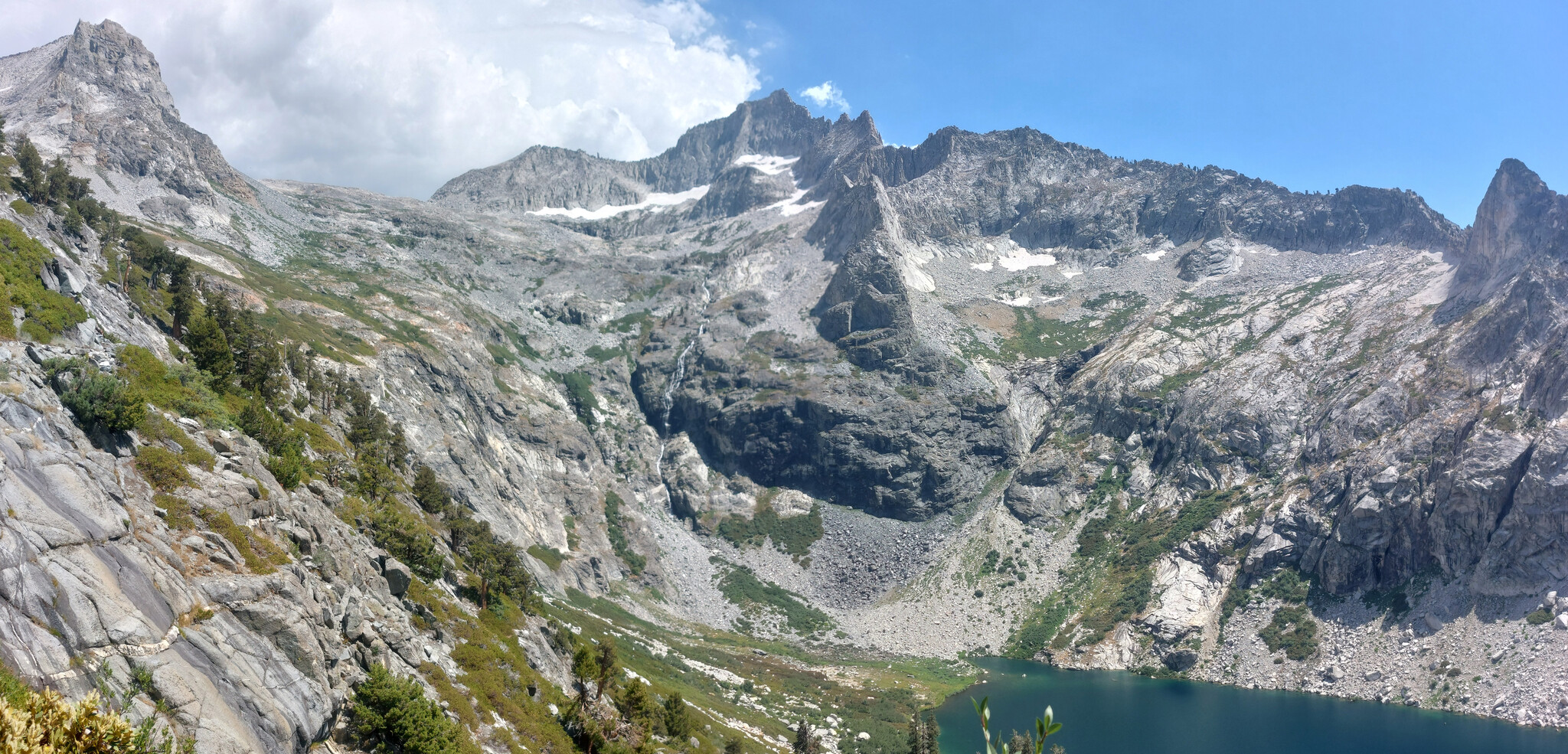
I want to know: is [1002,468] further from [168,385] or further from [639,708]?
[168,385]

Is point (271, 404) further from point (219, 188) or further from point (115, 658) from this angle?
point (219, 188)

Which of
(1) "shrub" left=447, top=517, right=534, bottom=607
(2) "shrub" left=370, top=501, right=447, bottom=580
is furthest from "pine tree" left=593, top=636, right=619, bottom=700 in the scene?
(2) "shrub" left=370, top=501, right=447, bottom=580

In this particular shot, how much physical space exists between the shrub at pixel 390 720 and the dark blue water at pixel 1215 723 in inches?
2116

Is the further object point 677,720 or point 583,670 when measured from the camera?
point 677,720

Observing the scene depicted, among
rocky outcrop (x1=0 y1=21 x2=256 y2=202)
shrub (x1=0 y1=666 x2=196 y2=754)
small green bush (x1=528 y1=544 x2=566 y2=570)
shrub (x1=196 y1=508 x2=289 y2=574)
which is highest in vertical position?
rocky outcrop (x1=0 y1=21 x2=256 y2=202)

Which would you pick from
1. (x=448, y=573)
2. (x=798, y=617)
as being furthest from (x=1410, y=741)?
(x=448, y=573)

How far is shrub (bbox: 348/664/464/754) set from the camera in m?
27.5

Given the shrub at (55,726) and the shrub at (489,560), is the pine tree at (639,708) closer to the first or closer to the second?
the shrub at (489,560)

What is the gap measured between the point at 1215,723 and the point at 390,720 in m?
96.6

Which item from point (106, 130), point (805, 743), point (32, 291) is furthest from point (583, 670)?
point (106, 130)

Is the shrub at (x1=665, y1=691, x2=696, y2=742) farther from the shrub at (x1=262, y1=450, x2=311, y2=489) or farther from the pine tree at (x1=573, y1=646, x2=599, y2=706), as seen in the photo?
the shrub at (x1=262, y1=450, x2=311, y2=489)

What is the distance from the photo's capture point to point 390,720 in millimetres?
27859

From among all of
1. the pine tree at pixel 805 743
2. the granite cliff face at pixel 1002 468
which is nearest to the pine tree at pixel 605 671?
the granite cliff face at pixel 1002 468

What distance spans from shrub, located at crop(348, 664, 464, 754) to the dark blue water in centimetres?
5376
